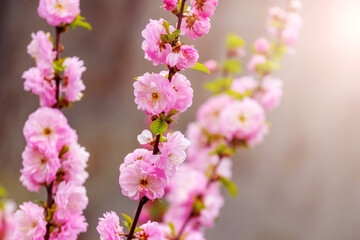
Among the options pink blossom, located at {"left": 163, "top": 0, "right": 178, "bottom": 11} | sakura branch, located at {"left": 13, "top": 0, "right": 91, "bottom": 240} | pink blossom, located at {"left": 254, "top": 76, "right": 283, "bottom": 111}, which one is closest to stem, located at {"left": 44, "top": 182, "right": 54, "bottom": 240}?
sakura branch, located at {"left": 13, "top": 0, "right": 91, "bottom": 240}

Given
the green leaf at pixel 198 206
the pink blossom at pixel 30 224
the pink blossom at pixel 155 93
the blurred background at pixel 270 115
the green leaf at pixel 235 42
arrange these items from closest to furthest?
the pink blossom at pixel 155 93 < the pink blossom at pixel 30 224 < the green leaf at pixel 198 206 < the green leaf at pixel 235 42 < the blurred background at pixel 270 115

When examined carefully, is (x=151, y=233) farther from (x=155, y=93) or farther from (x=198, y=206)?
(x=198, y=206)

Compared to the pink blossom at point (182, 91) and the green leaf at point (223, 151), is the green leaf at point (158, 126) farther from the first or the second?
the green leaf at point (223, 151)

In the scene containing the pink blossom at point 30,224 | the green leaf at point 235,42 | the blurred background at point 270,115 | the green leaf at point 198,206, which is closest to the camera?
the pink blossom at point 30,224

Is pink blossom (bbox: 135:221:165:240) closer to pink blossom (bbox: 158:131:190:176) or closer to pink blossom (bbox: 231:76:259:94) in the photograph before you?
pink blossom (bbox: 158:131:190:176)

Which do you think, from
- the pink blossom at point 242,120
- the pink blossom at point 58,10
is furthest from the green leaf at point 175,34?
Answer: the pink blossom at point 242,120

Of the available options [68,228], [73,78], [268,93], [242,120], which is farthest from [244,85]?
[68,228]

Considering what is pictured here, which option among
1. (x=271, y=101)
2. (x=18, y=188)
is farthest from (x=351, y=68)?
(x=18, y=188)
